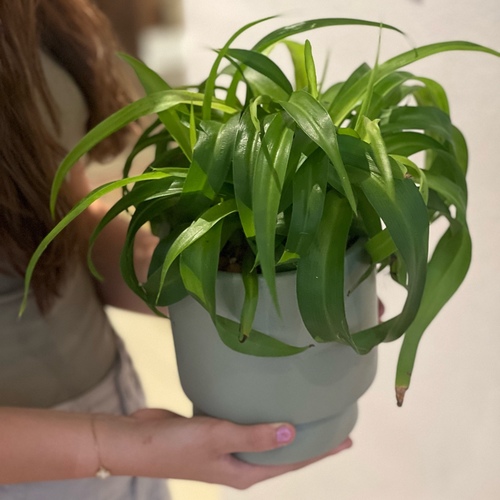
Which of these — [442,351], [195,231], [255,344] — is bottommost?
[442,351]

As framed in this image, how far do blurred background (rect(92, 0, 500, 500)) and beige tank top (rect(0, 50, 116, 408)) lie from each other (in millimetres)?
467

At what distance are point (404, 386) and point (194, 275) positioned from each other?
23cm

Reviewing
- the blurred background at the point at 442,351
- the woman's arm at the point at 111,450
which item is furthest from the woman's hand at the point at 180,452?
the blurred background at the point at 442,351

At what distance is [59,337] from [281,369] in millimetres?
398

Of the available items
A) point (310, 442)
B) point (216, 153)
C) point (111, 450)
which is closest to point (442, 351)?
point (310, 442)

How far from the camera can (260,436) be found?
620 millimetres

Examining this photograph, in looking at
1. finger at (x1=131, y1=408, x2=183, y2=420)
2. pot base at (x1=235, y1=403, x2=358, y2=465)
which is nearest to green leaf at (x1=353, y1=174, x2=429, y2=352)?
pot base at (x1=235, y1=403, x2=358, y2=465)

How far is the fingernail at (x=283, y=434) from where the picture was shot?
0.62 metres

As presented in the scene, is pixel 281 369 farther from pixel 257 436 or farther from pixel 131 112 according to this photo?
pixel 131 112

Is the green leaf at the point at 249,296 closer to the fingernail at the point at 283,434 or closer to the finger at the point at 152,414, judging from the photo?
the fingernail at the point at 283,434

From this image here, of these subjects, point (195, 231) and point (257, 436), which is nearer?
point (195, 231)

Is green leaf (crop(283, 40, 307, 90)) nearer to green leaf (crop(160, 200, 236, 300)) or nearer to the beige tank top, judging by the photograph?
green leaf (crop(160, 200, 236, 300))

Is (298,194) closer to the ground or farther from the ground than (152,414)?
farther from the ground

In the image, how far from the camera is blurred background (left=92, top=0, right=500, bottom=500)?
107cm
